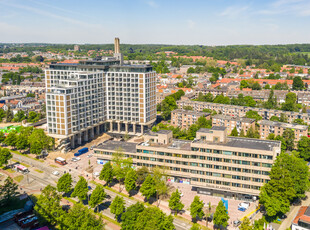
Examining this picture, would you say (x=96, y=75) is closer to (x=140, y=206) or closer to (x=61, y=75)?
(x=61, y=75)

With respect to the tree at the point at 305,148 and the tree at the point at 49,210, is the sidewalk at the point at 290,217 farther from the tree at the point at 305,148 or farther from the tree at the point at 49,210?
the tree at the point at 49,210

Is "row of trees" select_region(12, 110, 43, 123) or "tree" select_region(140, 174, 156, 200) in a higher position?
"row of trees" select_region(12, 110, 43, 123)

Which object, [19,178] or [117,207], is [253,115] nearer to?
[117,207]

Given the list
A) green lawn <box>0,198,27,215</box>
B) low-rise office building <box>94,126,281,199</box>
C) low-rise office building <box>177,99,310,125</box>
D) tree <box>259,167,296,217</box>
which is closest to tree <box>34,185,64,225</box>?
green lawn <box>0,198,27,215</box>

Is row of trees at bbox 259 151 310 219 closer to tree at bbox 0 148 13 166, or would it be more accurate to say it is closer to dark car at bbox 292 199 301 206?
dark car at bbox 292 199 301 206

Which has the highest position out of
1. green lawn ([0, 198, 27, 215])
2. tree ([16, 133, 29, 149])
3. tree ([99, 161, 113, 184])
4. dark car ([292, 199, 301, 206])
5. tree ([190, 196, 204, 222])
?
tree ([16, 133, 29, 149])

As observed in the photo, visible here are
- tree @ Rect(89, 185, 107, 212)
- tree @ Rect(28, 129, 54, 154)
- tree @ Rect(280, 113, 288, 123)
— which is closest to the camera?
tree @ Rect(89, 185, 107, 212)

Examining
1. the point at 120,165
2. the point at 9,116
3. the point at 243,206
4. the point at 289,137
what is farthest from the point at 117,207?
the point at 9,116
